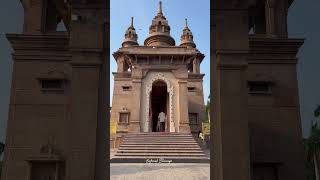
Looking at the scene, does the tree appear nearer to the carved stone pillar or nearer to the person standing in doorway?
the carved stone pillar

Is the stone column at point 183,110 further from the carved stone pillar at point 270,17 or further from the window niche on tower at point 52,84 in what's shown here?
the window niche on tower at point 52,84

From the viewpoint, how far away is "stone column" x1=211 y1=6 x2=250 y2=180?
8.19 metres

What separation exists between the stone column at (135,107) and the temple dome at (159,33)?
596 centimetres

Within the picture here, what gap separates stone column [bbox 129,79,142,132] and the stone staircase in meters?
2.33

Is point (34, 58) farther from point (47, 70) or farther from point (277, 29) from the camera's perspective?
point (277, 29)

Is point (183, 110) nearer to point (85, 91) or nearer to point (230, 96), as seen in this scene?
point (230, 96)

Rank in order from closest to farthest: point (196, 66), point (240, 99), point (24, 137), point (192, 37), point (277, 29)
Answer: point (240, 99)
point (24, 137)
point (277, 29)
point (196, 66)
point (192, 37)

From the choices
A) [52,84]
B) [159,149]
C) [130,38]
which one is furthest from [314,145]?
[130,38]

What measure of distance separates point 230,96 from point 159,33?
32.8 meters

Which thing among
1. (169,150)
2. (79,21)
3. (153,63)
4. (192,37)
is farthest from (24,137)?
(192,37)

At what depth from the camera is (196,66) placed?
44188mm

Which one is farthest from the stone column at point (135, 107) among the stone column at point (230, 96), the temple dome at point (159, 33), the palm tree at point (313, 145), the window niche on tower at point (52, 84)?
the stone column at point (230, 96)

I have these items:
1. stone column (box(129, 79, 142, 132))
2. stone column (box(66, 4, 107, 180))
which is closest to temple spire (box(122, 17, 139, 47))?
stone column (box(129, 79, 142, 132))

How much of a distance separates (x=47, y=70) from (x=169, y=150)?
57.7 feet
